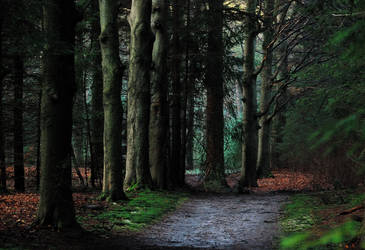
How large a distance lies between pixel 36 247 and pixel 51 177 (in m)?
1.46

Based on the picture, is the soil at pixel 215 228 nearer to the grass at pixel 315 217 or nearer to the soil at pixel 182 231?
the soil at pixel 182 231

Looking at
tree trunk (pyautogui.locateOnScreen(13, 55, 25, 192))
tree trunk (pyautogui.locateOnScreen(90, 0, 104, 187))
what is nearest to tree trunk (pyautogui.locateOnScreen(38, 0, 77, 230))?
tree trunk (pyautogui.locateOnScreen(13, 55, 25, 192))

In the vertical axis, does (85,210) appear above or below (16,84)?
below

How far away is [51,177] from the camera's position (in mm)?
7000

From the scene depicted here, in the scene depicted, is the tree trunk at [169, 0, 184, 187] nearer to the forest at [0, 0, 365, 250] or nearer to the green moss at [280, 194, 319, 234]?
the forest at [0, 0, 365, 250]

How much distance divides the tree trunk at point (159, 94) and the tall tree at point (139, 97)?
1.47 meters

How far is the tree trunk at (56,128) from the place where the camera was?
22.9 ft

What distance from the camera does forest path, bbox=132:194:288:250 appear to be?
7.17 m

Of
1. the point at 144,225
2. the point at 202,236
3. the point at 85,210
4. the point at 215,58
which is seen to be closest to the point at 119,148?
the point at 85,210

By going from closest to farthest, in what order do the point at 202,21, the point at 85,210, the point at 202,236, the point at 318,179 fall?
the point at 202,236 < the point at 85,210 < the point at 318,179 < the point at 202,21

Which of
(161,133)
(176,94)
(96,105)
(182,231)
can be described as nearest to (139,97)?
(161,133)

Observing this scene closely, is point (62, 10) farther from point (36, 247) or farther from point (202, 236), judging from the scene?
point (202, 236)

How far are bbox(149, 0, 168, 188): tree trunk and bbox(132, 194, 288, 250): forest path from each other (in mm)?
2855

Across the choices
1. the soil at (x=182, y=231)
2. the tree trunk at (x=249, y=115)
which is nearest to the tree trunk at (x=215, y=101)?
the tree trunk at (x=249, y=115)
